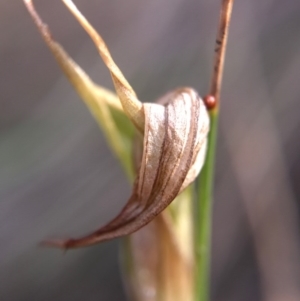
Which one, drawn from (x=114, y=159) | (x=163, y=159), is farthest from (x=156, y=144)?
(x=114, y=159)

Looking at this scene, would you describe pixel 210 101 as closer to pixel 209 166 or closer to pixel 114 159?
pixel 209 166

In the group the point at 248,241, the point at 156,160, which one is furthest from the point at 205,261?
the point at 248,241

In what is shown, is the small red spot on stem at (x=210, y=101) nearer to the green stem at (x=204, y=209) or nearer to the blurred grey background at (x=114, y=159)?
the green stem at (x=204, y=209)

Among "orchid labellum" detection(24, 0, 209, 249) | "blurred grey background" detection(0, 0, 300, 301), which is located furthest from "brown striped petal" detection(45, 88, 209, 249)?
"blurred grey background" detection(0, 0, 300, 301)

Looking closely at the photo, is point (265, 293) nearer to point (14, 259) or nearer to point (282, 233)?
point (282, 233)

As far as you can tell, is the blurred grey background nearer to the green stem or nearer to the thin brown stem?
the green stem

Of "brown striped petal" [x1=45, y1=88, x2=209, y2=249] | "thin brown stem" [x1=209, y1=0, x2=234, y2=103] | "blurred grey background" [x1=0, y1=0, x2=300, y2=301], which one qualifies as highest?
"thin brown stem" [x1=209, y1=0, x2=234, y2=103]
